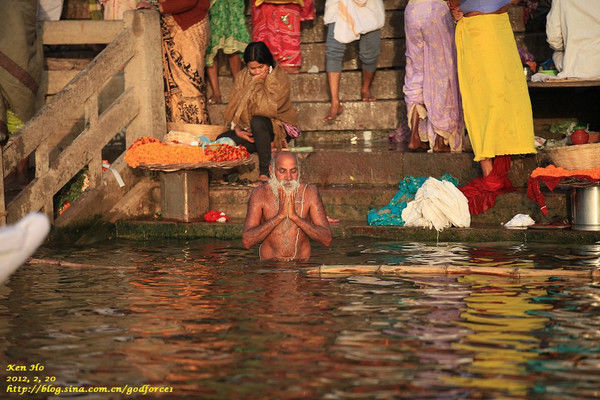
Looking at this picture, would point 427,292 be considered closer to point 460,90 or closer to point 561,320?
point 561,320

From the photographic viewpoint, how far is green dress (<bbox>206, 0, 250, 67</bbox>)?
43.8 ft

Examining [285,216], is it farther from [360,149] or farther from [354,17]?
[354,17]

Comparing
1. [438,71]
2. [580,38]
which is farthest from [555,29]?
[438,71]

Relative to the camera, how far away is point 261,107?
1228cm

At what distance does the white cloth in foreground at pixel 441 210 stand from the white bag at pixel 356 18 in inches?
105

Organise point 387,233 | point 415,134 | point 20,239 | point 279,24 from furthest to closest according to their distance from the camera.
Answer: point 279,24
point 415,134
point 387,233
point 20,239

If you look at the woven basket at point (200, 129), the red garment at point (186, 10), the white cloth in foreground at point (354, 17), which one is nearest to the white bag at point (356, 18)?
the white cloth in foreground at point (354, 17)

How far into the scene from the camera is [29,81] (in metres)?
12.7

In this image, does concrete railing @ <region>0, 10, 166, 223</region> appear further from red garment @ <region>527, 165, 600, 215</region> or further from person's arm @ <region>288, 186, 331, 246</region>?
red garment @ <region>527, 165, 600, 215</region>

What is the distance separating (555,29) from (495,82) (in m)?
1.00

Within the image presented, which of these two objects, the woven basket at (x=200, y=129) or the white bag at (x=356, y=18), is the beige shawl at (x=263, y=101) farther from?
the white bag at (x=356, y=18)

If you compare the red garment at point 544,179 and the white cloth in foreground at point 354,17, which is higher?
the white cloth in foreground at point 354,17

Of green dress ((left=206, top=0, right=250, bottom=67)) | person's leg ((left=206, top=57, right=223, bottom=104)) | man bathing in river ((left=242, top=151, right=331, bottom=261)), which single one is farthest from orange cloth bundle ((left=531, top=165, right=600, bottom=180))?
person's leg ((left=206, top=57, right=223, bottom=104))

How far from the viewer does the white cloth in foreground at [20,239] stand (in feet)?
18.0
